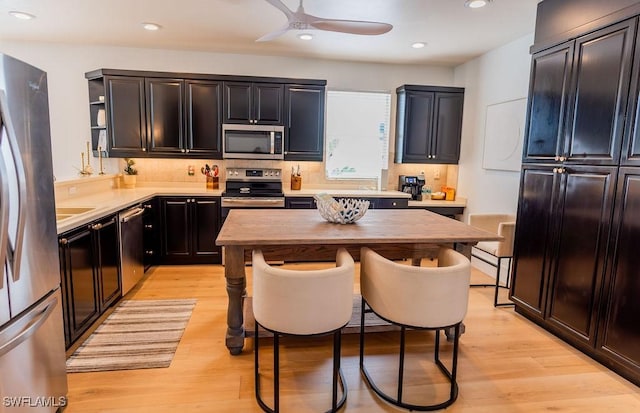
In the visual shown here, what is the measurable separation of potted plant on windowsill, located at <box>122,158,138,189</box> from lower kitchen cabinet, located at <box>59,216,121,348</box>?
161 cm

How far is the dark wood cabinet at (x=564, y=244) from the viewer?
238 cm

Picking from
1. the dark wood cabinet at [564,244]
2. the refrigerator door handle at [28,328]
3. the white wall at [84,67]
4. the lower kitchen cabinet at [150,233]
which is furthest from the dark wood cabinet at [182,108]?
the refrigerator door handle at [28,328]

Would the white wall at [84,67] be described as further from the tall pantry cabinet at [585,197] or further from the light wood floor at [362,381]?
the light wood floor at [362,381]

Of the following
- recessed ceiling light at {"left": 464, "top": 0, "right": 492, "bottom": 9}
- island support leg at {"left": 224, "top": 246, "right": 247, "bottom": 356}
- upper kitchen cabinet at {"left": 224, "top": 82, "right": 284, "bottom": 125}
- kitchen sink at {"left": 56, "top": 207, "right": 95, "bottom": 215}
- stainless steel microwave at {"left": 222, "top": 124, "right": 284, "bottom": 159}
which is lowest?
island support leg at {"left": 224, "top": 246, "right": 247, "bottom": 356}

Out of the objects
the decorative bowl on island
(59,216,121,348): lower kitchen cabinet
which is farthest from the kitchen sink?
the decorative bowl on island

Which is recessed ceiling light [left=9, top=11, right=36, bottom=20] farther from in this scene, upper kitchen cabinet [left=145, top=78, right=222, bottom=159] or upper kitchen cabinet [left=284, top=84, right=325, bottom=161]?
upper kitchen cabinet [left=284, top=84, right=325, bottom=161]

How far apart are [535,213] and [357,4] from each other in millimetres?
2263

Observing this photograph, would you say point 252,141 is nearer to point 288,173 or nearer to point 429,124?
point 288,173

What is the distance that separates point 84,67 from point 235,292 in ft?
12.4

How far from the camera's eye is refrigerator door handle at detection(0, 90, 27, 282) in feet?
4.51

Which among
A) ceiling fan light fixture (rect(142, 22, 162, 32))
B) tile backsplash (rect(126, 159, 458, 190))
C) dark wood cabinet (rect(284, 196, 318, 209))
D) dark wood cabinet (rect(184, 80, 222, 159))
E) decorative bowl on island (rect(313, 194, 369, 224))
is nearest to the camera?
decorative bowl on island (rect(313, 194, 369, 224))

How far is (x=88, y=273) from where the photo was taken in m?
2.50

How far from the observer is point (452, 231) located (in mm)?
2312

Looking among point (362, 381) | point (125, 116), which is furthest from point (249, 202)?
point (362, 381)
